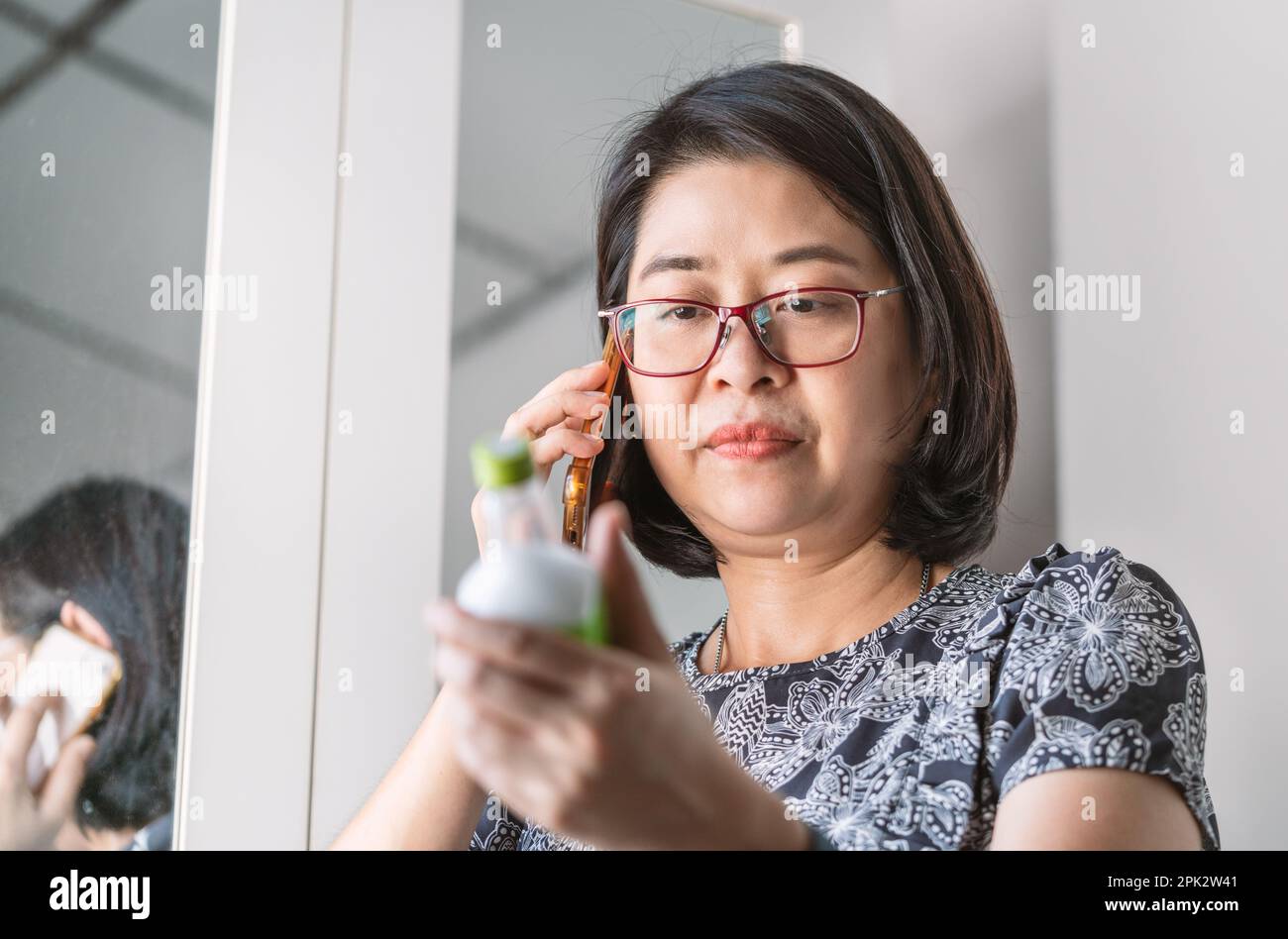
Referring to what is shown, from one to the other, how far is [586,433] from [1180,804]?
632 mm

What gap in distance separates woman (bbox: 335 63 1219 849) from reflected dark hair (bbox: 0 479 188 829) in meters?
0.29

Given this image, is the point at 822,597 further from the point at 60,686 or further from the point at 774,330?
the point at 60,686

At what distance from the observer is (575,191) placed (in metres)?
1.45

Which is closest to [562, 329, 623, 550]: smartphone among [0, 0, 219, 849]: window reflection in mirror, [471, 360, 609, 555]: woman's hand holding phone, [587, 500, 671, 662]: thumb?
[471, 360, 609, 555]: woman's hand holding phone

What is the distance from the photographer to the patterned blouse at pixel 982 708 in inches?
31.9

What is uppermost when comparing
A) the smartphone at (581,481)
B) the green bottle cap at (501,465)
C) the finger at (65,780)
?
the smartphone at (581,481)

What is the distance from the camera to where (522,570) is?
48 centimetres

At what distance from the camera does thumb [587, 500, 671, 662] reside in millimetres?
525

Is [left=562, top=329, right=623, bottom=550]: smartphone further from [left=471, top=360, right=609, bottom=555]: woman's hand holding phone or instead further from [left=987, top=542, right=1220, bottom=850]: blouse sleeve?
[left=987, top=542, right=1220, bottom=850]: blouse sleeve

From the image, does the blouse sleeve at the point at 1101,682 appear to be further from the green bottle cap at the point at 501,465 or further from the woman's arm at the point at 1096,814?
the green bottle cap at the point at 501,465

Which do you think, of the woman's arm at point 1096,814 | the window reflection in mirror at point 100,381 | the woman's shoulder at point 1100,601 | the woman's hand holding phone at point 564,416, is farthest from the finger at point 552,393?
the woman's arm at point 1096,814

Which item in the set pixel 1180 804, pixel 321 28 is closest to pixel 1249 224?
pixel 1180 804

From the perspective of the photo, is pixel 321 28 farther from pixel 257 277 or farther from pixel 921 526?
pixel 921 526
